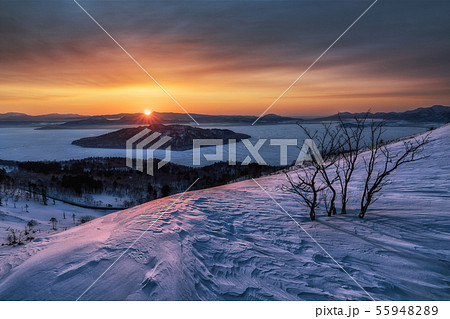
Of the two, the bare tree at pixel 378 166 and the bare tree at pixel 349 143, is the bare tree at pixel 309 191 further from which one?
the bare tree at pixel 378 166

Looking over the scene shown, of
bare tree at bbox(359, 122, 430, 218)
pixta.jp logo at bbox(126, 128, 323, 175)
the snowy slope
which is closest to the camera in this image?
the snowy slope

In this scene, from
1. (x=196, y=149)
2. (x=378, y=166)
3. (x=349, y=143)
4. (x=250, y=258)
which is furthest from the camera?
(x=196, y=149)

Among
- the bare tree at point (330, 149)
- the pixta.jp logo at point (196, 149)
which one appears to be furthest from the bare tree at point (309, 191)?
the pixta.jp logo at point (196, 149)

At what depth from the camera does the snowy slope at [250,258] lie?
9.93ft

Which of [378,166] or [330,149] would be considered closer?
[330,149]

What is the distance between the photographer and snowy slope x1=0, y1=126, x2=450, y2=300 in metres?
3.03

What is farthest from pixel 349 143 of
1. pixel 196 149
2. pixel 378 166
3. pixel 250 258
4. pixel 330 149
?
pixel 196 149

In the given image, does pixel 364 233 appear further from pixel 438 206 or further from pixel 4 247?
pixel 4 247

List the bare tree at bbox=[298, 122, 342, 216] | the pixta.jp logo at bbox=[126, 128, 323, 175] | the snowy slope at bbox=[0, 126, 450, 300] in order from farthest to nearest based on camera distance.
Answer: the pixta.jp logo at bbox=[126, 128, 323, 175] < the bare tree at bbox=[298, 122, 342, 216] < the snowy slope at bbox=[0, 126, 450, 300]

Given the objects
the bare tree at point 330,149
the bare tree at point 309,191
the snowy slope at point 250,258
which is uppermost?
the bare tree at point 330,149

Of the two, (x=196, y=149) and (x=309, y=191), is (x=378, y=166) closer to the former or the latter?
(x=309, y=191)

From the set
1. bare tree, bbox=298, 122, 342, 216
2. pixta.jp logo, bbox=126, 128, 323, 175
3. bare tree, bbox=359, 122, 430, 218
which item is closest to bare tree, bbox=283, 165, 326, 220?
bare tree, bbox=298, 122, 342, 216

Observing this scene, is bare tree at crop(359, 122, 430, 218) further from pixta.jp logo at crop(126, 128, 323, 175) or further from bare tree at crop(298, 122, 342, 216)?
pixta.jp logo at crop(126, 128, 323, 175)

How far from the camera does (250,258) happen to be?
387cm
